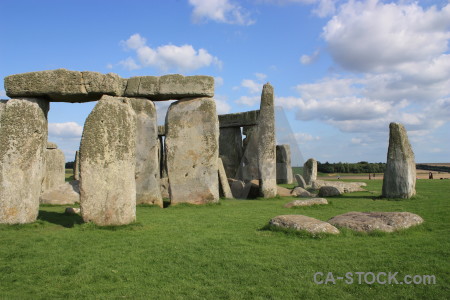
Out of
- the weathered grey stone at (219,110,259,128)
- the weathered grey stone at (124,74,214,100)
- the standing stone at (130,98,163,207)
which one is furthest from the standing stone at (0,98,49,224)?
the weathered grey stone at (219,110,259,128)

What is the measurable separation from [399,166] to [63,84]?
10465 millimetres

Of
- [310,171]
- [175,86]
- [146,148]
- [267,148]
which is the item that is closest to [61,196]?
[146,148]

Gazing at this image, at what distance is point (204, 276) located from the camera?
495 cm

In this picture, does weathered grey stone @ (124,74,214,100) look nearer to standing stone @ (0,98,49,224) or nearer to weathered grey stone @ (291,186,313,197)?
standing stone @ (0,98,49,224)

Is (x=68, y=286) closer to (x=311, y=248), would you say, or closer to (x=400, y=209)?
(x=311, y=248)

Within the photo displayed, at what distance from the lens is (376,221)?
23.4 feet

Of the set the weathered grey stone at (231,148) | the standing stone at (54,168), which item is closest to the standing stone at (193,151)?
the standing stone at (54,168)

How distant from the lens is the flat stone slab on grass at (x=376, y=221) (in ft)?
22.9

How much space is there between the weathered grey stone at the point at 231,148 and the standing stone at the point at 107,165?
48.2 ft

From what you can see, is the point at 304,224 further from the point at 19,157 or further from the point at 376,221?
the point at 19,157

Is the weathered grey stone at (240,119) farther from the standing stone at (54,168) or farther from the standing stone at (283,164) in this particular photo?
the standing stone at (54,168)

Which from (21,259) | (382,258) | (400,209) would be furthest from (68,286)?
(400,209)

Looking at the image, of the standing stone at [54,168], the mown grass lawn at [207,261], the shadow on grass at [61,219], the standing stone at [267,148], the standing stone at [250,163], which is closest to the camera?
the mown grass lawn at [207,261]

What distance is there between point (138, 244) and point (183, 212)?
4.33m
